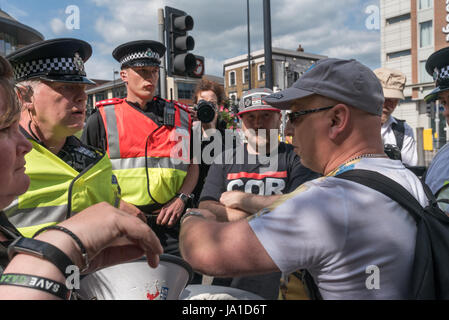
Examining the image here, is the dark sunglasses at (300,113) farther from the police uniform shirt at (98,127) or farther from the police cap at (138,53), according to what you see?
the police cap at (138,53)

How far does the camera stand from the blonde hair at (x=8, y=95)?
96 centimetres

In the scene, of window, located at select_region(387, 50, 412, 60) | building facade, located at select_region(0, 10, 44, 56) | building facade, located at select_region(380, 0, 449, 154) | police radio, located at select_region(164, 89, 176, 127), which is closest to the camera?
police radio, located at select_region(164, 89, 176, 127)

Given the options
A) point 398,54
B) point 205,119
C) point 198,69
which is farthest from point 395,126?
point 398,54

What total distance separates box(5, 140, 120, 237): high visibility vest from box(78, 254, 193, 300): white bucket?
0.80 meters

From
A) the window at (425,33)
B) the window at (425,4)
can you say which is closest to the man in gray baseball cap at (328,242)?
the window at (425,33)

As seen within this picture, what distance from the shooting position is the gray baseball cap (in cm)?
141

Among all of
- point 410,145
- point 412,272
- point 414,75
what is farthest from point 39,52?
point 414,75

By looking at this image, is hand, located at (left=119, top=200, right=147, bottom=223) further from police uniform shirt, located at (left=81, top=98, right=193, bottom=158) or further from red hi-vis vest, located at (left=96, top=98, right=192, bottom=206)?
police uniform shirt, located at (left=81, top=98, right=193, bottom=158)

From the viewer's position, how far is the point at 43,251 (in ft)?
2.53

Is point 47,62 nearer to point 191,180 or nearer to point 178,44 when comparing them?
point 191,180

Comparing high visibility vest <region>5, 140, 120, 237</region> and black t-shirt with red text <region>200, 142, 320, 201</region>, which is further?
black t-shirt with red text <region>200, 142, 320, 201</region>

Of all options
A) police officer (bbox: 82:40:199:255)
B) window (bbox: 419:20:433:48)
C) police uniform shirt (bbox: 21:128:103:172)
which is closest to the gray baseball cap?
police uniform shirt (bbox: 21:128:103:172)

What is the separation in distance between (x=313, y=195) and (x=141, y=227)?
1.92ft

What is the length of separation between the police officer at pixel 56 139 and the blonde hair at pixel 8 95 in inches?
31.8
